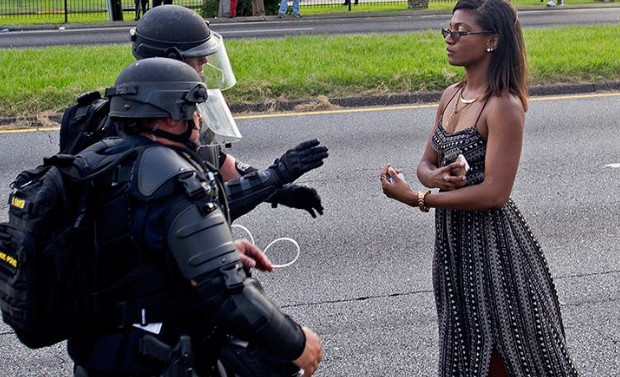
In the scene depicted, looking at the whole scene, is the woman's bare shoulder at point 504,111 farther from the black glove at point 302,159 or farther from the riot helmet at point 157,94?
the riot helmet at point 157,94

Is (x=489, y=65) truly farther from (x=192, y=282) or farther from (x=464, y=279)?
(x=192, y=282)

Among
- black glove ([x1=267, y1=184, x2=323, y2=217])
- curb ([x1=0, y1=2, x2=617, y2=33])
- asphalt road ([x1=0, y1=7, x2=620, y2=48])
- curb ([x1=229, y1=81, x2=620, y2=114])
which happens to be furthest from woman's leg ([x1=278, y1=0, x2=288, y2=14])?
black glove ([x1=267, y1=184, x2=323, y2=217])

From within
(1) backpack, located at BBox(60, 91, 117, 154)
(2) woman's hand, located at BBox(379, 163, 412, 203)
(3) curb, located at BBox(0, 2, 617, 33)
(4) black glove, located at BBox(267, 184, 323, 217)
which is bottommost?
(3) curb, located at BBox(0, 2, 617, 33)

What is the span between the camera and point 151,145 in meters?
2.89

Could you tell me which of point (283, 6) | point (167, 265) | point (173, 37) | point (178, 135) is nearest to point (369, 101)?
point (173, 37)

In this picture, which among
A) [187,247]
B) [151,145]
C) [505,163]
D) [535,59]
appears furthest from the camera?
[535,59]

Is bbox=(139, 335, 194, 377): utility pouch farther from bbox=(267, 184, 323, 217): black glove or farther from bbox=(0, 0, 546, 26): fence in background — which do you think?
bbox=(0, 0, 546, 26): fence in background

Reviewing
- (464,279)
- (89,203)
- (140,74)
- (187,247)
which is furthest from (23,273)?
(464,279)

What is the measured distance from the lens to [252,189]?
359 centimetres

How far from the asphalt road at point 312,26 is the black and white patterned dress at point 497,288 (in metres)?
15.3

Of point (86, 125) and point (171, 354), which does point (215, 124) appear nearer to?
point (86, 125)

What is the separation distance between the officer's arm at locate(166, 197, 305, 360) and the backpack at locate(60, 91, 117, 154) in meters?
0.88

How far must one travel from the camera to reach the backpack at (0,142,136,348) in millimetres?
2727

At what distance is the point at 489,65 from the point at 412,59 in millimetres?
9569
